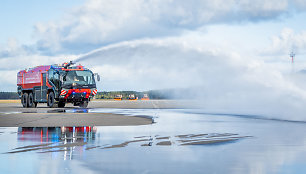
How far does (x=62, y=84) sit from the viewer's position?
4328 centimetres

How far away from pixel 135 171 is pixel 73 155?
2723 millimetres

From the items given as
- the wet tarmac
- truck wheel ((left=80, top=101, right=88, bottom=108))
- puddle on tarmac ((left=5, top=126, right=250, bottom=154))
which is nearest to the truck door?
truck wheel ((left=80, top=101, right=88, bottom=108))

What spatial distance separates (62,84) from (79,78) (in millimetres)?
2208

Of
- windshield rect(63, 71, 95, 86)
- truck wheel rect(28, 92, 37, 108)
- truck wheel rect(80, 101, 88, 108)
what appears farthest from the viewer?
truck wheel rect(28, 92, 37, 108)

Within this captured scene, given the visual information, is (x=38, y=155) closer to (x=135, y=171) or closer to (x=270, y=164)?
(x=135, y=171)

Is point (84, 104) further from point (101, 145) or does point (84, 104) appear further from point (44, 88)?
point (101, 145)

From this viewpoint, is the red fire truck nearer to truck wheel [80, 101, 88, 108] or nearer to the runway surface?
truck wheel [80, 101, 88, 108]

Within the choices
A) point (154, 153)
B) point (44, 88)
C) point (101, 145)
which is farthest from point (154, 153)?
point (44, 88)

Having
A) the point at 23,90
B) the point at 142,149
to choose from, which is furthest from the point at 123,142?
the point at 23,90

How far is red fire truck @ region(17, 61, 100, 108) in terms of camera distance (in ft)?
143

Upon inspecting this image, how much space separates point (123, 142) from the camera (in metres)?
14.6

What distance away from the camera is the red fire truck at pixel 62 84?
143 ft

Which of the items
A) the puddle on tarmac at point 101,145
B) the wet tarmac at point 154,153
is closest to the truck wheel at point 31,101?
the wet tarmac at point 154,153

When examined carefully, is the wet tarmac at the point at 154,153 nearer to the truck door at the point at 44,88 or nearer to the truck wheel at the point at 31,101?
the truck door at the point at 44,88
